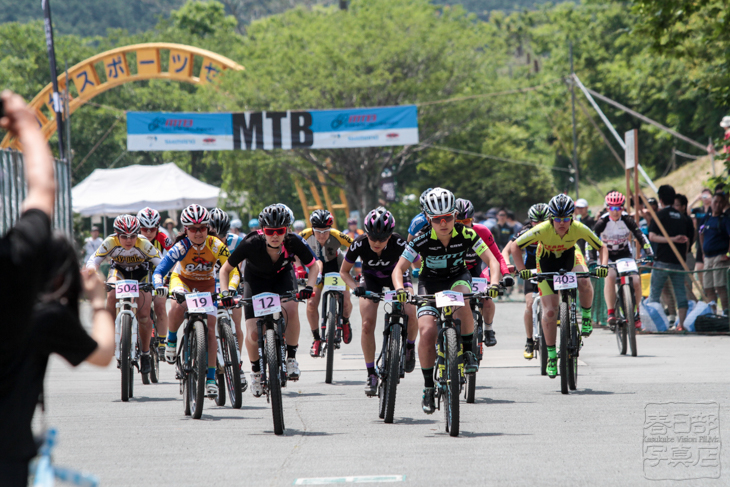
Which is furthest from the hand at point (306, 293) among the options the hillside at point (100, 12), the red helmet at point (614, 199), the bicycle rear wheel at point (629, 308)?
the hillside at point (100, 12)

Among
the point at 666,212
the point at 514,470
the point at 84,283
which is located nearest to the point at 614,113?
the point at 666,212

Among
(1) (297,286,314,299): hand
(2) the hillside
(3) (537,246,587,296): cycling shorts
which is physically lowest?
(1) (297,286,314,299): hand

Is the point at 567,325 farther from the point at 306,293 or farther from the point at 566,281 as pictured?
the point at 306,293

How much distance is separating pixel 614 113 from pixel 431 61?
16330mm

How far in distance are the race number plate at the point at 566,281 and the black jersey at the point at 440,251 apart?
2.03 m

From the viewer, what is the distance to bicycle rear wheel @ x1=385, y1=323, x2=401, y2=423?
840 centimetres

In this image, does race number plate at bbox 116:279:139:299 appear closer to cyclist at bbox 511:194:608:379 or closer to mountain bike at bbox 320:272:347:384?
mountain bike at bbox 320:272:347:384

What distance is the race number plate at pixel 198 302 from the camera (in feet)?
30.1

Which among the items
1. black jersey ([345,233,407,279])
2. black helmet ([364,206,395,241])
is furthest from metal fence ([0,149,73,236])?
black helmet ([364,206,395,241])

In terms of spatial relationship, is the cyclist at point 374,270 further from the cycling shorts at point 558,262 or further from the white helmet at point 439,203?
the cycling shorts at point 558,262

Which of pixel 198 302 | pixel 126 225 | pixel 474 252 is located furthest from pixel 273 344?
pixel 126 225

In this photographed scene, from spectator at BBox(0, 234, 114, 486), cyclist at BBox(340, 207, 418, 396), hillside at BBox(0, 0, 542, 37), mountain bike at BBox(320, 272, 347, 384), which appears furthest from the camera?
hillside at BBox(0, 0, 542, 37)

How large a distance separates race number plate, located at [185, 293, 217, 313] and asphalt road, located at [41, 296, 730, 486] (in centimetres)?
98

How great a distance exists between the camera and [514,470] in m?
6.48
